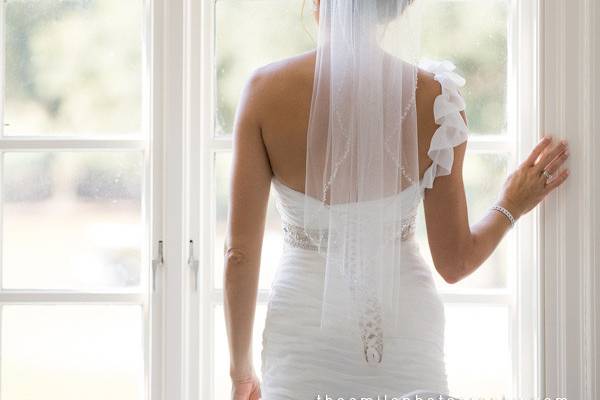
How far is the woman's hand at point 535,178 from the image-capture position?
191 centimetres

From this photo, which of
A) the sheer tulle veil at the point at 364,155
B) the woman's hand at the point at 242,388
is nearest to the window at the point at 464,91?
the woman's hand at the point at 242,388

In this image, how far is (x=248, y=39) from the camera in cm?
219

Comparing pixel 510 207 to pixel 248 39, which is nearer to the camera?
pixel 510 207

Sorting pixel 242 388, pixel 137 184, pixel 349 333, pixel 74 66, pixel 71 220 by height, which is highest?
pixel 74 66

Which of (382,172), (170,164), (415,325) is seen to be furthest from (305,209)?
(170,164)

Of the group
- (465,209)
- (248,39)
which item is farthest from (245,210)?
(248,39)

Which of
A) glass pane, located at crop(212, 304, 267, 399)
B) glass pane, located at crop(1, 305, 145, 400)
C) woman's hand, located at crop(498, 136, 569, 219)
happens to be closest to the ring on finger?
woman's hand, located at crop(498, 136, 569, 219)

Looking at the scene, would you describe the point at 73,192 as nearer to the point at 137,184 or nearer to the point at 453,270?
the point at 137,184

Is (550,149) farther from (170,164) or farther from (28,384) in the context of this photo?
(28,384)

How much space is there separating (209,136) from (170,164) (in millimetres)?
168

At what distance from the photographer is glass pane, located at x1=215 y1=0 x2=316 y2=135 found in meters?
2.19

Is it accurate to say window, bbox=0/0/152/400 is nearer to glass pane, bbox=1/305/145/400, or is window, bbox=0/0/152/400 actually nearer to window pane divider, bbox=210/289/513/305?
glass pane, bbox=1/305/145/400

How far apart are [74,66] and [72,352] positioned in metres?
0.83

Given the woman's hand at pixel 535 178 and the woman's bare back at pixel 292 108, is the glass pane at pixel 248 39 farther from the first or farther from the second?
the woman's hand at pixel 535 178
